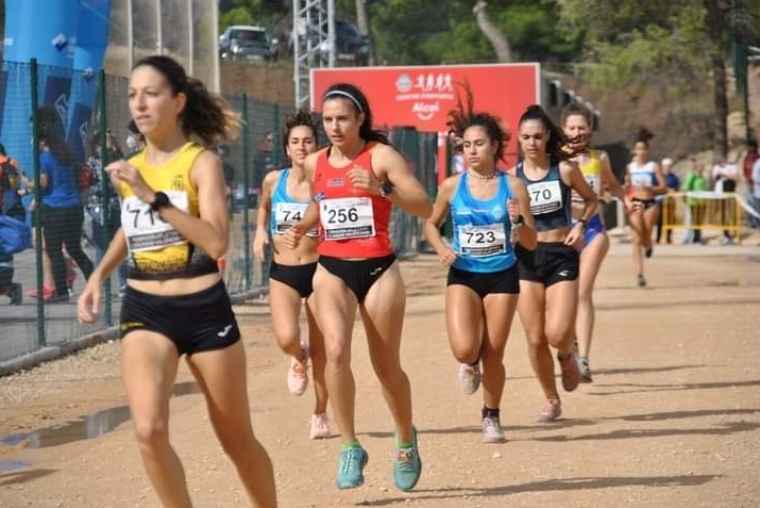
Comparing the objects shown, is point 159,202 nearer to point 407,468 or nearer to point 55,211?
point 407,468

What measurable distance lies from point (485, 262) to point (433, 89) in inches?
924

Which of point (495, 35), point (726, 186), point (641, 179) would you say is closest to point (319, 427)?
point (641, 179)

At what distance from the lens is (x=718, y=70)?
4050 centimetres

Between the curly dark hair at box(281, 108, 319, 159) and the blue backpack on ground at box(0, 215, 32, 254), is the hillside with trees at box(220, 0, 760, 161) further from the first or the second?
the curly dark hair at box(281, 108, 319, 159)

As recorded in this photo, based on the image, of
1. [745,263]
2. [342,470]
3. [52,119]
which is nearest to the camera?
[342,470]

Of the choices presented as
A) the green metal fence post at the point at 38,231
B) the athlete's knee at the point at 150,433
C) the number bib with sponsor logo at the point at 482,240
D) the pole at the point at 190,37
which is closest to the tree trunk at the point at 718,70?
the pole at the point at 190,37

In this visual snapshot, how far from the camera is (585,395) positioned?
39.4 ft

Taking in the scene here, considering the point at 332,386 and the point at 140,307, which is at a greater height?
the point at 140,307

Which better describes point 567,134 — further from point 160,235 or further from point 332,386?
point 160,235

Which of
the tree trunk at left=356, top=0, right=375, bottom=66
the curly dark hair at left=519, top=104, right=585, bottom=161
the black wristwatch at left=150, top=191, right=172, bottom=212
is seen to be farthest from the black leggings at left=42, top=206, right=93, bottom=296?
the tree trunk at left=356, top=0, right=375, bottom=66

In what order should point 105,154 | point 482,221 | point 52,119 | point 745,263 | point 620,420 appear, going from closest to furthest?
point 482,221 → point 620,420 → point 52,119 → point 105,154 → point 745,263

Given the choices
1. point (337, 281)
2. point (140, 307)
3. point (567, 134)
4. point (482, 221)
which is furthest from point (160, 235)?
point (567, 134)

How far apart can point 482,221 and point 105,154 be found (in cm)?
664

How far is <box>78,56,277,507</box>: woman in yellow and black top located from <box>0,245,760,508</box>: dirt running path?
1.80m
